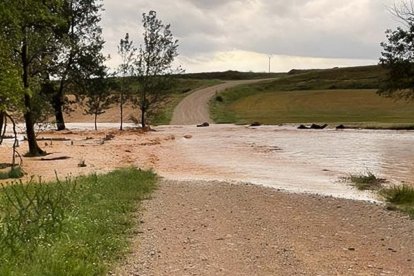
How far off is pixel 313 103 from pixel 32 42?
194ft

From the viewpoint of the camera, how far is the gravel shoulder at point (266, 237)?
753 centimetres

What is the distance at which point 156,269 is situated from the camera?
7191 millimetres

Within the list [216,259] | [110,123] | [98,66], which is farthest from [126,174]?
[110,123]

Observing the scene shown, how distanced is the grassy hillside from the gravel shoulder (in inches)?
2011

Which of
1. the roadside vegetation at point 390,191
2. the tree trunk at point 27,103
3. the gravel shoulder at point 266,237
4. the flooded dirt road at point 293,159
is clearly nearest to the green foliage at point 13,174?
→ the flooded dirt road at point 293,159

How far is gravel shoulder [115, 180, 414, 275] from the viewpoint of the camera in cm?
753

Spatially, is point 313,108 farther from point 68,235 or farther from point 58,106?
point 68,235

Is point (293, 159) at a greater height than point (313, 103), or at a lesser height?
lesser

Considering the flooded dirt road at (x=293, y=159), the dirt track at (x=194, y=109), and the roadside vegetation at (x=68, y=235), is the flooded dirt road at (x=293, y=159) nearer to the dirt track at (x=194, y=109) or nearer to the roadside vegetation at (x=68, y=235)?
the roadside vegetation at (x=68, y=235)

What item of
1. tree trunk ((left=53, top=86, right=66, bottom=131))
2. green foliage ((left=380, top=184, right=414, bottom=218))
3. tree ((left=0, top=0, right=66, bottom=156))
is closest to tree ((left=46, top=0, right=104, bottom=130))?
tree trunk ((left=53, top=86, right=66, bottom=131))

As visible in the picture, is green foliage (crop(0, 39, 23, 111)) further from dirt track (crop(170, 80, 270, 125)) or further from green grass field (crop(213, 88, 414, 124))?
green grass field (crop(213, 88, 414, 124))

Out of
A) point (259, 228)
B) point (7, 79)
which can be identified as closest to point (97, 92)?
point (7, 79)

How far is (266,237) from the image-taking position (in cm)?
932

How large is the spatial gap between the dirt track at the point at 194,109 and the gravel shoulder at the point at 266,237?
53471 mm
